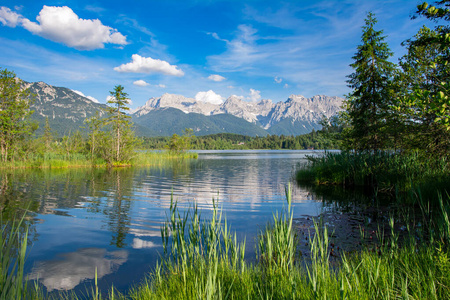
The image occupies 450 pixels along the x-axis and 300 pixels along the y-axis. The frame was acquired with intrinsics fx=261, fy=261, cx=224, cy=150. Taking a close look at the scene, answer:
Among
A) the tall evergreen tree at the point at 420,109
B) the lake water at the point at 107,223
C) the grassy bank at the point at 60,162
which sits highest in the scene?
the tall evergreen tree at the point at 420,109

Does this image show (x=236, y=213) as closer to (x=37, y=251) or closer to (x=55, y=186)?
(x=37, y=251)

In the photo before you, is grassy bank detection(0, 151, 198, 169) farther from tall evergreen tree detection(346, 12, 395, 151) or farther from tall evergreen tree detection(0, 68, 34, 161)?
tall evergreen tree detection(346, 12, 395, 151)

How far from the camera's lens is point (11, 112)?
2750cm

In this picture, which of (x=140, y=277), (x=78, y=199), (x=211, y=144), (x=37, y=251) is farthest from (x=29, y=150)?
(x=211, y=144)

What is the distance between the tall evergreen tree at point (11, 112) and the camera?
26.7 meters

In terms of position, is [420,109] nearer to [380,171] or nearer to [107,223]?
[380,171]

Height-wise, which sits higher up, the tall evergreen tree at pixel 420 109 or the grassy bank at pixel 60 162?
the tall evergreen tree at pixel 420 109

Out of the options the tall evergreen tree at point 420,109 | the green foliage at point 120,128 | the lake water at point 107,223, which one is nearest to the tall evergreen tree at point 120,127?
the green foliage at point 120,128

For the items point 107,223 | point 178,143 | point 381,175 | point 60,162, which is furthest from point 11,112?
point 178,143

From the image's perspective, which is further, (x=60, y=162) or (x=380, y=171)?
(x=60, y=162)

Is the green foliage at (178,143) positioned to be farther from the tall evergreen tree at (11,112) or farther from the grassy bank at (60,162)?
the tall evergreen tree at (11,112)

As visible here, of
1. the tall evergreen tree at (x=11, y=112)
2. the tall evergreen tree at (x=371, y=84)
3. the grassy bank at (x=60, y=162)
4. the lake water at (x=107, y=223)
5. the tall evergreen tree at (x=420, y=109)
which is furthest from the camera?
the grassy bank at (x=60, y=162)

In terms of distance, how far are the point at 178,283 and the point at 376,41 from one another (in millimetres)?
25021

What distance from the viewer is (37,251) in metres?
6.59
